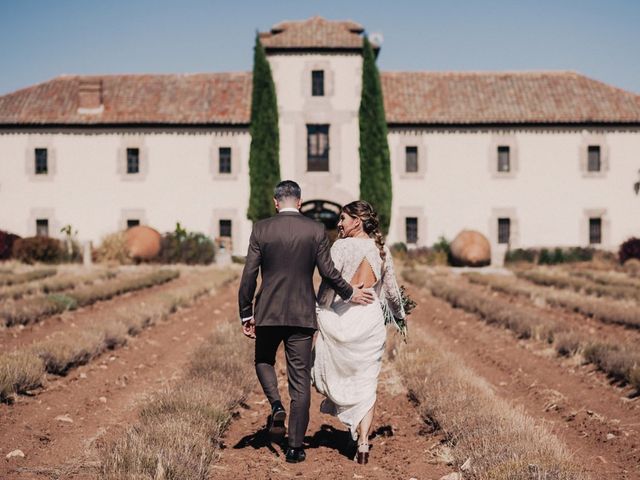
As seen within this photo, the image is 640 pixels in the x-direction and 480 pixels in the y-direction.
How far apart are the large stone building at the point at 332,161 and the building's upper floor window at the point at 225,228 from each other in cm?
9

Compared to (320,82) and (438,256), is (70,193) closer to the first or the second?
(320,82)

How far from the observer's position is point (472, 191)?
104 ft

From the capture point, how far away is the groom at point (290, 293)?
5945mm

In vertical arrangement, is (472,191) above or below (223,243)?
above

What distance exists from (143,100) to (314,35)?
7383 millimetres

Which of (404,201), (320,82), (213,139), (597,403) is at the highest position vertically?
(320,82)

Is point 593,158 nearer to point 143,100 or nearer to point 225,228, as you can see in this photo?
point 225,228

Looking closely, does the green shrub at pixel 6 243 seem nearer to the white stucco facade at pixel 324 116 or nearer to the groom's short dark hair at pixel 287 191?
the white stucco facade at pixel 324 116

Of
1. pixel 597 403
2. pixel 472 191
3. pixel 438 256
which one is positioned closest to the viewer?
pixel 597 403

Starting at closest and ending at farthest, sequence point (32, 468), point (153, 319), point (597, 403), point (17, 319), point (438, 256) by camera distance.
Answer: point (32, 468) → point (597, 403) → point (17, 319) → point (153, 319) → point (438, 256)

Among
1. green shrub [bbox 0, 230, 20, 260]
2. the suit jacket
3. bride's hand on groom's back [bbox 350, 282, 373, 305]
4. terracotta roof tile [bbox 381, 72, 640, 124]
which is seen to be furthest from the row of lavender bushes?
the suit jacket

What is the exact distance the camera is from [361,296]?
19.8 ft

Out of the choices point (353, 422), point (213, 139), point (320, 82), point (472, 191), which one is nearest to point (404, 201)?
point (472, 191)

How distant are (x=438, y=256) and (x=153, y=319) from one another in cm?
1734
